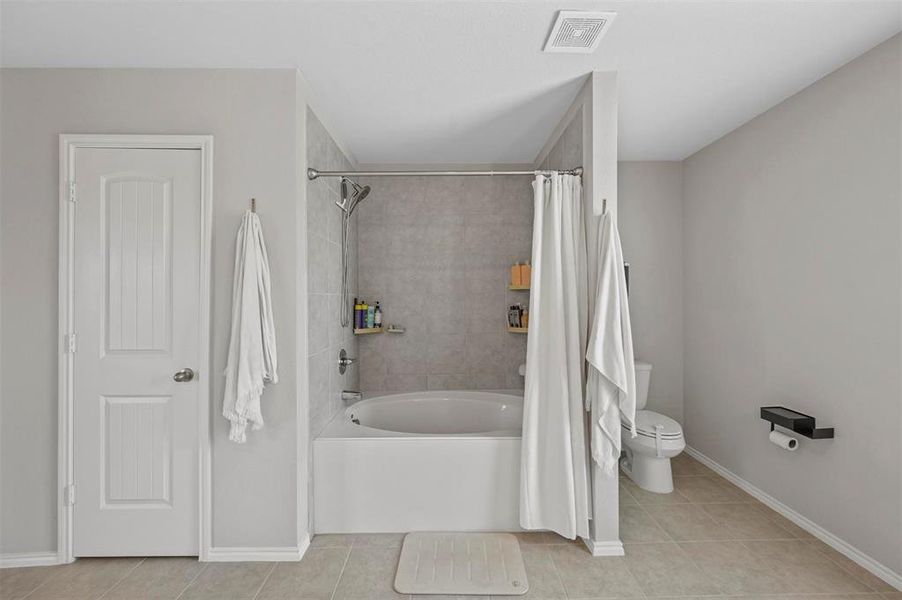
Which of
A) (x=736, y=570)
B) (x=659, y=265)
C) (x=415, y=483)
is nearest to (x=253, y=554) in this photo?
(x=415, y=483)

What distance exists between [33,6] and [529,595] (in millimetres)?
3038

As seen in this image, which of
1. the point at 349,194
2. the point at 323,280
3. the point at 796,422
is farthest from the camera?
the point at 349,194

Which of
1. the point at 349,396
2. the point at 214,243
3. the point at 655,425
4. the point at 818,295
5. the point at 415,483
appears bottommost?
the point at 415,483

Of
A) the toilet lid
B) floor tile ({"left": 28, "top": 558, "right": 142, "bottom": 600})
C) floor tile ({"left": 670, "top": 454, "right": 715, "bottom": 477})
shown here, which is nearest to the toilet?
the toilet lid

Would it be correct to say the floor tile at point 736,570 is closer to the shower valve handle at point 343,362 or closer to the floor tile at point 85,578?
the shower valve handle at point 343,362

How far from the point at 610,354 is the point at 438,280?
5.94 feet

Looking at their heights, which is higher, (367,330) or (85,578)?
(367,330)

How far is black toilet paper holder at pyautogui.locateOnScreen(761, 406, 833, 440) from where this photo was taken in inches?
86.4

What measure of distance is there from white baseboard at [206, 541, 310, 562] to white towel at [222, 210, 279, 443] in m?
0.56

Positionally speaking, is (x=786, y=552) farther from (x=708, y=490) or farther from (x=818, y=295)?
(x=818, y=295)

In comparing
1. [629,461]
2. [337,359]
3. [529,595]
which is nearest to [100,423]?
[337,359]

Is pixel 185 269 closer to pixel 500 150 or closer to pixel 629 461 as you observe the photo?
pixel 500 150

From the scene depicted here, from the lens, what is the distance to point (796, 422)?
7.47 feet

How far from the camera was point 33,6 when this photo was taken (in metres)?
1.67
